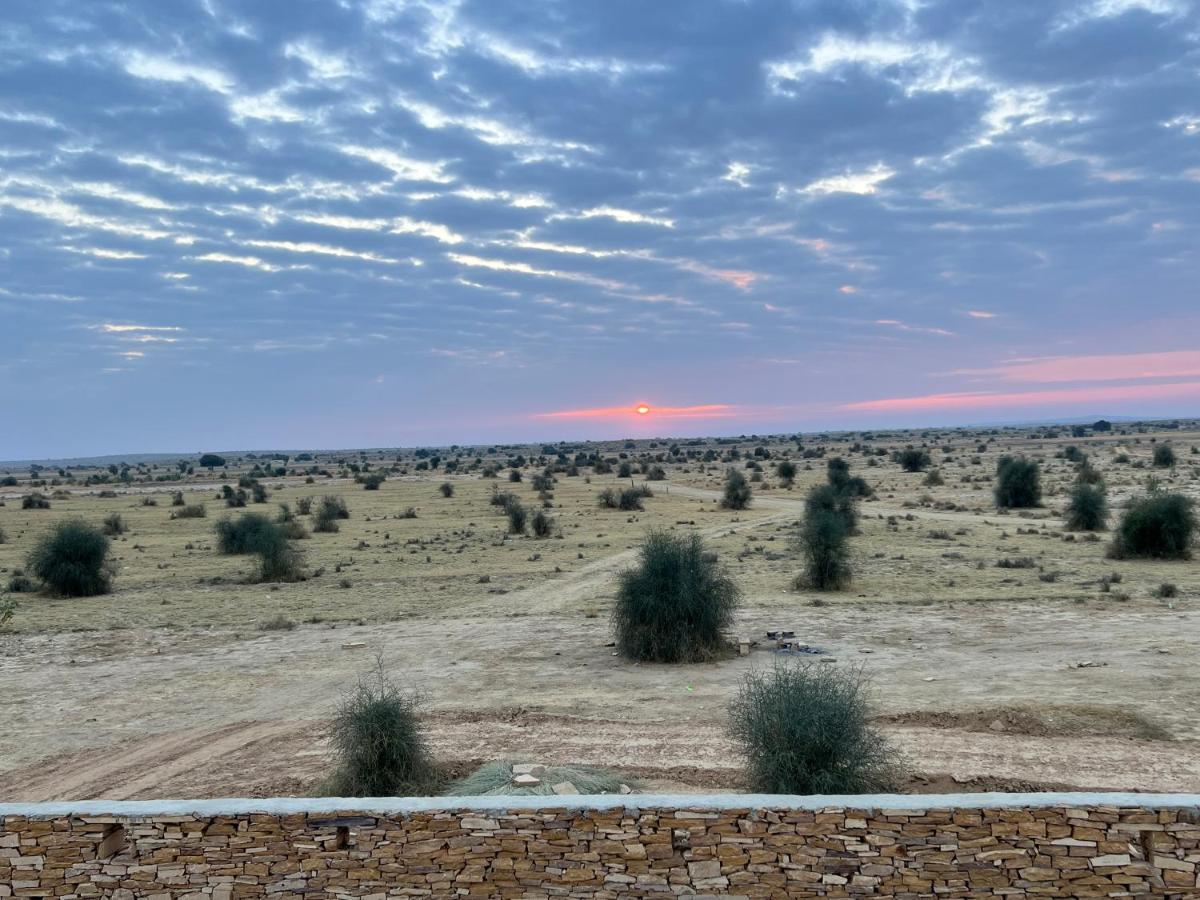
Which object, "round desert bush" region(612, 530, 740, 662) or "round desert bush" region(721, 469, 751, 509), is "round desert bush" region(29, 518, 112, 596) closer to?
"round desert bush" region(612, 530, 740, 662)

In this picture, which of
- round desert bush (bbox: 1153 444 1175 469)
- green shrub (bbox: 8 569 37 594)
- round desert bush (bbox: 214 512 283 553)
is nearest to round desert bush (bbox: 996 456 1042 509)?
round desert bush (bbox: 1153 444 1175 469)

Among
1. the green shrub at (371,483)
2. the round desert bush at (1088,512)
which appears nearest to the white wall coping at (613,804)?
the round desert bush at (1088,512)

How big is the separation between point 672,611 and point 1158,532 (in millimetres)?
19664

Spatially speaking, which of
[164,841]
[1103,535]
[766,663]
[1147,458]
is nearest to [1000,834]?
[164,841]

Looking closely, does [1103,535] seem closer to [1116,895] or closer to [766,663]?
[766,663]

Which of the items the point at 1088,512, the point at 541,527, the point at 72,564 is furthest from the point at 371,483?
the point at 1088,512

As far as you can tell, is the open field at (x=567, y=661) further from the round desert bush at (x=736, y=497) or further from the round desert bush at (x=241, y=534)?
the round desert bush at (x=736, y=497)

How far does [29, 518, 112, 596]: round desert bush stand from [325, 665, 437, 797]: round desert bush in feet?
67.6

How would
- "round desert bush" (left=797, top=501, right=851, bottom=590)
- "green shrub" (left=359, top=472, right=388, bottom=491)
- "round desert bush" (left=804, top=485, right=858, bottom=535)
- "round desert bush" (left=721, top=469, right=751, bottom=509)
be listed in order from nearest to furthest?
"round desert bush" (left=797, top=501, right=851, bottom=590) < "round desert bush" (left=804, top=485, right=858, bottom=535) < "round desert bush" (left=721, top=469, right=751, bottom=509) < "green shrub" (left=359, top=472, right=388, bottom=491)

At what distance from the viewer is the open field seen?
1296cm

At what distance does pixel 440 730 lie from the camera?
14.5 m

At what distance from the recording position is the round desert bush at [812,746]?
10.7 meters

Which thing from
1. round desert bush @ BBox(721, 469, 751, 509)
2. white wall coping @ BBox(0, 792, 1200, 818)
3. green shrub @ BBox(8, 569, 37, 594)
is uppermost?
white wall coping @ BBox(0, 792, 1200, 818)

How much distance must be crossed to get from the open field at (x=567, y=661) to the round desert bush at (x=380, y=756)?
930mm
